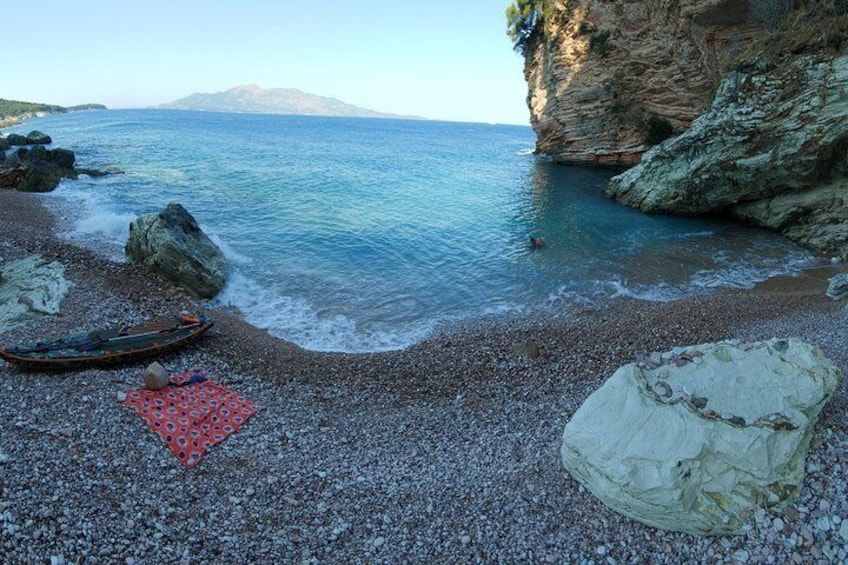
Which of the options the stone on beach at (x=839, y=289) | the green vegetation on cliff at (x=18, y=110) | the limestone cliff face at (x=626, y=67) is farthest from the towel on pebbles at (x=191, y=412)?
the green vegetation on cliff at (x=18, y=110)

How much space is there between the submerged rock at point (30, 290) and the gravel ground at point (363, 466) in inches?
29.7

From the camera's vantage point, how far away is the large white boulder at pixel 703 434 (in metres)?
8.34

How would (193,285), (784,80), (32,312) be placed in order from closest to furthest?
(32,312) → (193,285) → (784,80)

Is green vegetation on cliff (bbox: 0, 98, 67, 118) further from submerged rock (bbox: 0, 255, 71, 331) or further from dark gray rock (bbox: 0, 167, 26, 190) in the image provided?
submerged rock (bbox: 0, 255, 71, 331)

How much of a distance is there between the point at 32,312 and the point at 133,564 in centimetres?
1209

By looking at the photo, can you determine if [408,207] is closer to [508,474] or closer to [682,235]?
[682,235]

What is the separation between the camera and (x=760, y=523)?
809 cm

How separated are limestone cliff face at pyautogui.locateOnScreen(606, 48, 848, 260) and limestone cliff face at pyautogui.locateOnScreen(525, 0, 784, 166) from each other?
248 inches

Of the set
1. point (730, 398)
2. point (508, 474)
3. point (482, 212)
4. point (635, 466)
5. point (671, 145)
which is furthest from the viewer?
point (482, 212)

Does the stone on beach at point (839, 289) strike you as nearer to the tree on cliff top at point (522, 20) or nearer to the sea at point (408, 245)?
the sea at point (408, 245)

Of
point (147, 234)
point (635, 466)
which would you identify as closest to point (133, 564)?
point (635, 466)

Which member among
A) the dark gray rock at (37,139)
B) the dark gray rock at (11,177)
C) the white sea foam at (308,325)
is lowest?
the white sea foam at (308,325)

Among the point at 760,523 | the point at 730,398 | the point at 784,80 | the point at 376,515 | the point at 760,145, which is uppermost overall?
the point at 784,80

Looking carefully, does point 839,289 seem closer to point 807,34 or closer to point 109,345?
point 807,34
